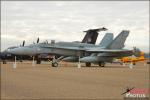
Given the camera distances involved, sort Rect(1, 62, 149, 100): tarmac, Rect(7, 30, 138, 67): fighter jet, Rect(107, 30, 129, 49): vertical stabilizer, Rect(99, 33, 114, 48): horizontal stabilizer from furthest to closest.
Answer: Rect(99, 33, 114, 48): horizontal stabilizer < Rect(107, 30, 129, 49): vertical stabilizer < Rect(7, 30, 138, 67): fighter jet < Rect(1, 62, 149, 100): tarmac

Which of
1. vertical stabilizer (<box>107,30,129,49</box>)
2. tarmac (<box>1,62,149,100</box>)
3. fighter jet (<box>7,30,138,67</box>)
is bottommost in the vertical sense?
tarmac (<box>1,62,149,100</box>)

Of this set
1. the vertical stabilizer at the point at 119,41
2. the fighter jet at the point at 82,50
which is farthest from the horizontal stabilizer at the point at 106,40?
the fighter jet at the point at 82,50

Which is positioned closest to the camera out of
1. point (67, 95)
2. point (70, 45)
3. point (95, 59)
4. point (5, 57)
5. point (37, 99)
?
point (37, 99)

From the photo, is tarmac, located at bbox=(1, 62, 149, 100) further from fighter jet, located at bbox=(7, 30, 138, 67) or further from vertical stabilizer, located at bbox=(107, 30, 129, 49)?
vertical stabilizer, located at bbox=(107, 30, 129, 49)

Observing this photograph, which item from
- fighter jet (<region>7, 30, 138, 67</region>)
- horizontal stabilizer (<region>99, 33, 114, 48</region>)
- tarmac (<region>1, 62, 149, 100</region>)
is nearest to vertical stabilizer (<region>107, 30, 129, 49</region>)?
fighter jet (<region>7, 30, 138, 67</region>)

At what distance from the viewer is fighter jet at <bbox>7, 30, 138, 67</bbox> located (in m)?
32.0

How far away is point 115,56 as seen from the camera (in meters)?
33.8

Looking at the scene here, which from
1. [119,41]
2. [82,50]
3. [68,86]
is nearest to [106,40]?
[119,41]

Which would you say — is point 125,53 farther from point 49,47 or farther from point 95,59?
point 49,47

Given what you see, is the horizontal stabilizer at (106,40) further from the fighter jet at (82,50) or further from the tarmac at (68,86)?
the tarmac at (68,86)

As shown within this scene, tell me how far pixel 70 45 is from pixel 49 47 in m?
2.73

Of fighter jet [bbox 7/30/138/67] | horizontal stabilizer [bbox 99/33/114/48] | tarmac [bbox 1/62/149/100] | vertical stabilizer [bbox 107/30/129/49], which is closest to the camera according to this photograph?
tarmac [bbox 1/62/149/100]

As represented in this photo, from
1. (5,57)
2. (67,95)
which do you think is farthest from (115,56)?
(67,95)

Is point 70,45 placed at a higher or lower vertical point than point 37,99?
higher
